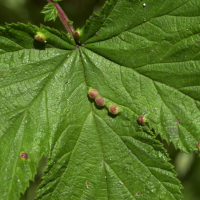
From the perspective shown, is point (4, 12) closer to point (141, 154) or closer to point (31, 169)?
point (31, 169)

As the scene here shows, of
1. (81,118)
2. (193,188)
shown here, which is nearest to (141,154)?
(81,118)

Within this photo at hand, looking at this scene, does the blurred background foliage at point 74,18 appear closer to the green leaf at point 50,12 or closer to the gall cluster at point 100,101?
the green leaf at point 50,12

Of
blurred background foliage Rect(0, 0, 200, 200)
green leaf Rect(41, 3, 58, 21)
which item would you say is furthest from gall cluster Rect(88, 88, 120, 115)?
blurred background foliage Rect(0, 0, 200, 200)

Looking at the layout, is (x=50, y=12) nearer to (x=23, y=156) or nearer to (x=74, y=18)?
(x=23, y=156)

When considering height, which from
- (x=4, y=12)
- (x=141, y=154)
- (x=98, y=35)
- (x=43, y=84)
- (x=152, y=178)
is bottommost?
(x=152, y=178)

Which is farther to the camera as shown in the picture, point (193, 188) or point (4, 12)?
point (193, 188)

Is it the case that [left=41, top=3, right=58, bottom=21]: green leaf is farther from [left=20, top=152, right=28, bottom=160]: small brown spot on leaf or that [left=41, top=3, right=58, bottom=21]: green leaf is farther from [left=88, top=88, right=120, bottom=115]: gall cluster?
[left=20, top=152, right=28, bottom=160]: small brown spot on leaf

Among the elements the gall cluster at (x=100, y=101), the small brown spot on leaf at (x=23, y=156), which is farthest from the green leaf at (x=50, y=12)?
the small brown spot on leaf at (x=23, y=156)
